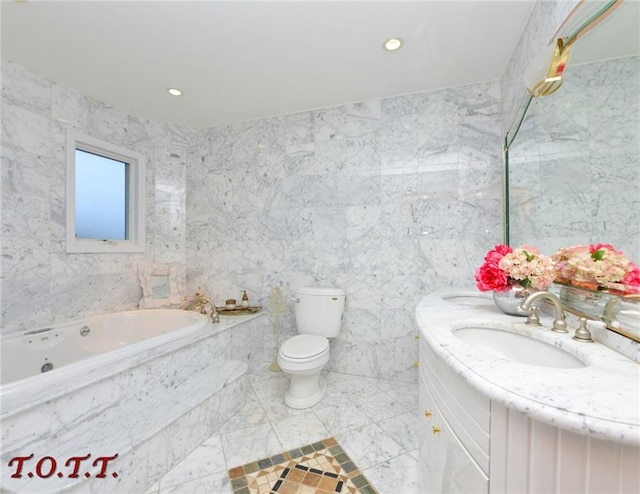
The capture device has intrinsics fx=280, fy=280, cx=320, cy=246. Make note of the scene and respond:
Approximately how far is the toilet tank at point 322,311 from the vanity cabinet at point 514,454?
1.52 meters

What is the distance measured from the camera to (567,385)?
0.56 metres

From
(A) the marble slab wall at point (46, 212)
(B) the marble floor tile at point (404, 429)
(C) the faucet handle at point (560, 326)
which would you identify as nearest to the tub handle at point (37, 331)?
(A) the marble slab wall at point (46, 212)

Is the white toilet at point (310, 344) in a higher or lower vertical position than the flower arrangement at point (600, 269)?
lower

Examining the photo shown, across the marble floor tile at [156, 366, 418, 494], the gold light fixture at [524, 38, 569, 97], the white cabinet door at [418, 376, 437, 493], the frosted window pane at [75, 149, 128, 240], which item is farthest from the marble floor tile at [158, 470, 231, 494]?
the gold light fixture at [524, 38, 569, 97]

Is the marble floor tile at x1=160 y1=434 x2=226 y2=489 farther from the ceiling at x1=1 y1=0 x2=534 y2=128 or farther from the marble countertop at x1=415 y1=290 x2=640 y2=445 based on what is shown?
the ceiling at x1=1 y1=0 x2=534 y2=128

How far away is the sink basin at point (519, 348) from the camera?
0.84 metres

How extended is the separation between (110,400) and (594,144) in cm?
232

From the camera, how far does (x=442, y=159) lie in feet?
7.46

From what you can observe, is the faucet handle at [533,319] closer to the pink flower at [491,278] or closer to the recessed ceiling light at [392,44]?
the pink flower at [491,278]

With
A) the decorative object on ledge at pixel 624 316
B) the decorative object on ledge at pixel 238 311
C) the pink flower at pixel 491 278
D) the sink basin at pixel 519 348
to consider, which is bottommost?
the decorative object on ledge at pixel 238 311

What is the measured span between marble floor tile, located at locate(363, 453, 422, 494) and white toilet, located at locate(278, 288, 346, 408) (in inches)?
26.9

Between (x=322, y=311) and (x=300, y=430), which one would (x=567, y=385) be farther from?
(x=322, y=311)

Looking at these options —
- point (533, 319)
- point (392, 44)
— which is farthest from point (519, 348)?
point (392, 44)

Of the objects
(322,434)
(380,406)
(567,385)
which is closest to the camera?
(567,385)
